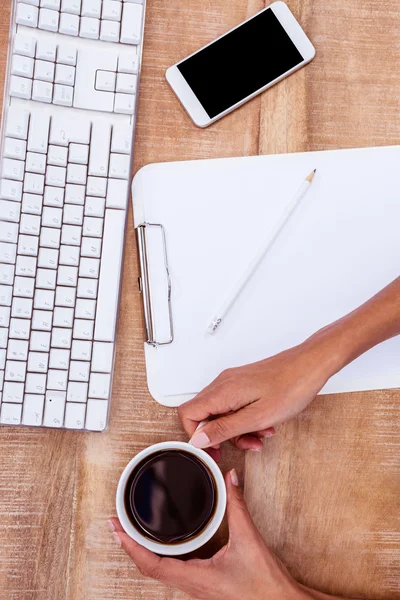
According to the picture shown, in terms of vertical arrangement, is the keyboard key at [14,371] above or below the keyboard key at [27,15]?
below

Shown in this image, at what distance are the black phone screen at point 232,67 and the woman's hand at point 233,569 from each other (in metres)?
0.48

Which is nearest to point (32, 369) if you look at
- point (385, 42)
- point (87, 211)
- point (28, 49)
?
point (87, 211)

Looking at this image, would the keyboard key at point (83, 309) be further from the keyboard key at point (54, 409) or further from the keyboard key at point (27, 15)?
the keyboard key at point (27, 15)

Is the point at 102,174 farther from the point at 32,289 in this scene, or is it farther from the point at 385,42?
the point at 385,42

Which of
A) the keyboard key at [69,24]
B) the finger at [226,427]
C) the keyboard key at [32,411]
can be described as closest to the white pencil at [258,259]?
the finger at [226,427]

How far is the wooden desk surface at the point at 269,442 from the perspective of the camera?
664mm

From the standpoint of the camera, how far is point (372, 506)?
27.3 inches

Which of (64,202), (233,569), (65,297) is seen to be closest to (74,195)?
(64,202)

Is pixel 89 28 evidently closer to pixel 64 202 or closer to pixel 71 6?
pixel 71 6

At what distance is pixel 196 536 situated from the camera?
62 cm

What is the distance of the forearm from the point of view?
64 cm

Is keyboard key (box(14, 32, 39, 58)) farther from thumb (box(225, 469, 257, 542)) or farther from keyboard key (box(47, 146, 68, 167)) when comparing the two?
thumb (box(225, 469, 257, 542))

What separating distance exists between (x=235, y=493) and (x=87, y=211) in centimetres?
36

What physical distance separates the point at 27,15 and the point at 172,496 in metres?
0.56
